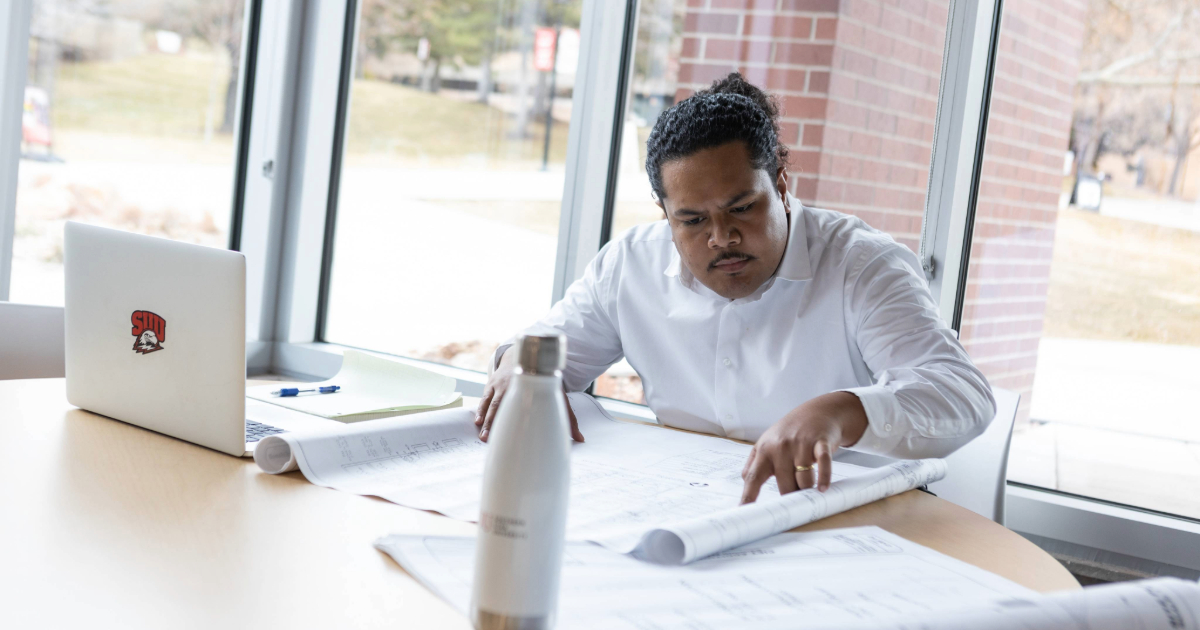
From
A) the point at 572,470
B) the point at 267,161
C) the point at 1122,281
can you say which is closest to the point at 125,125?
the point at 267,161

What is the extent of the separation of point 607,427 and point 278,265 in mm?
1985

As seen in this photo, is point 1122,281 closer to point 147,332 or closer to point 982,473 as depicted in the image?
point 982,473

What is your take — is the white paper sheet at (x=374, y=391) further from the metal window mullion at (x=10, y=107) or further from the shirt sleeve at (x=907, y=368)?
the metal window mullion at (x=10, y=107)

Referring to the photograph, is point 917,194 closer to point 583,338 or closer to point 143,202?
point 583,338

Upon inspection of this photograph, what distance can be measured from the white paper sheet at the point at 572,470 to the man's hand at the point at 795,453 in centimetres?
4

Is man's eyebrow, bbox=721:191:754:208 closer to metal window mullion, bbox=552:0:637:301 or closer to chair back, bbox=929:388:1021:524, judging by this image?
chair back, bbox=929:388:1021:524

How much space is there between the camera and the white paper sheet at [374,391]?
1576mm

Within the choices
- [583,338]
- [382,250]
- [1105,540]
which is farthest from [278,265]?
[1105,540]

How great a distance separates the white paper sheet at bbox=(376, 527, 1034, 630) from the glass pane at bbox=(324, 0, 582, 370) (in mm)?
1862

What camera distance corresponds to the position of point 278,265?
125 inches

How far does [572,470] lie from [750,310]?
66 cm

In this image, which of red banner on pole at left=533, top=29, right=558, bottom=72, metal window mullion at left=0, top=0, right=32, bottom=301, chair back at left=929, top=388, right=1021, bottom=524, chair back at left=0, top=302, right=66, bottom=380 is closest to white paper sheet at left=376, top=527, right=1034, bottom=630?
chair back at left=929, top=388, right=1021, bottom=524

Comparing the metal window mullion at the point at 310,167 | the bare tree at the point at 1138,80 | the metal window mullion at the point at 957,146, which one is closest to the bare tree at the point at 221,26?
the metal window mullion at the point at 310,167

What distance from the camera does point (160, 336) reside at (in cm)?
125
